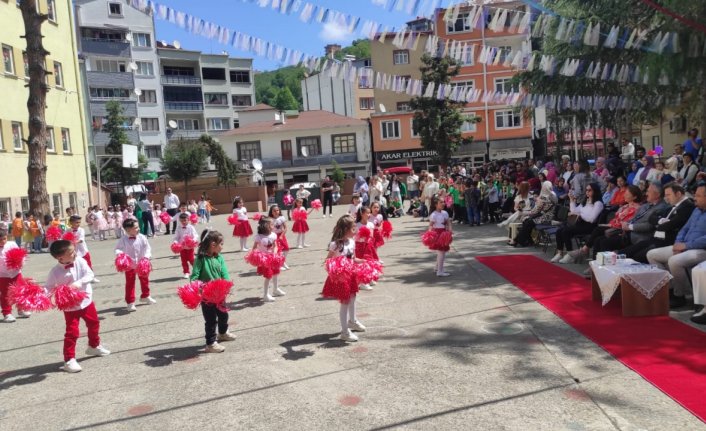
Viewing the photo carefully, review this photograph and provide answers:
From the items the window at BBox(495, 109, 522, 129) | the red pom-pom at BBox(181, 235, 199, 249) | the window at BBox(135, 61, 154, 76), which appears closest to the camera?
the red pom-pom at BBox(181, 235, 199, 249)

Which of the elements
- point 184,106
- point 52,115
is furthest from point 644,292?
point 184,106

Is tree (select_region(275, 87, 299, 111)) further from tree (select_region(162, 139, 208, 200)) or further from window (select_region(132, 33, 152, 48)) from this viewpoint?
tree (select_region(162, 139, 208, 200))

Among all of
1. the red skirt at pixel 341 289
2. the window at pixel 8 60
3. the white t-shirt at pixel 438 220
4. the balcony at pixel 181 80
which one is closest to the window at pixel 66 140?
the window at pixel 8 60

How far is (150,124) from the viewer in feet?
198

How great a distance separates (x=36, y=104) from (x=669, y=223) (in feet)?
55.7

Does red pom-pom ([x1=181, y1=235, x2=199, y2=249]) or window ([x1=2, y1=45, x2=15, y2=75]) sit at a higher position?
window ([x1=2, y1=45, x2=15, y2=75])

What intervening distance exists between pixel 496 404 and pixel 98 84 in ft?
192

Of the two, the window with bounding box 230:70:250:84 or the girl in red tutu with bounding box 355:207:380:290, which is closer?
the girl in red tutu with bounding box 355:207:380:290

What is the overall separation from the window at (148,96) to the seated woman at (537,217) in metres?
54.8

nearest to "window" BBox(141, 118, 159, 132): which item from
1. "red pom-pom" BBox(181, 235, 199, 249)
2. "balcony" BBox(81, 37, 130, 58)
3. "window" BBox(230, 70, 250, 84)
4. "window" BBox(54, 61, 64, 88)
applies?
"balcony" BBox(81, 37, 130, 58)

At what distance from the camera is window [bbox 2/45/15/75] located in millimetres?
25984

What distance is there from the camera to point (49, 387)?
611 centimetres

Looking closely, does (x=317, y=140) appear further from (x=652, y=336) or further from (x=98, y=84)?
(x=652, y=336)

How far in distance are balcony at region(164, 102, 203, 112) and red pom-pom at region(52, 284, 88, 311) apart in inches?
2326
